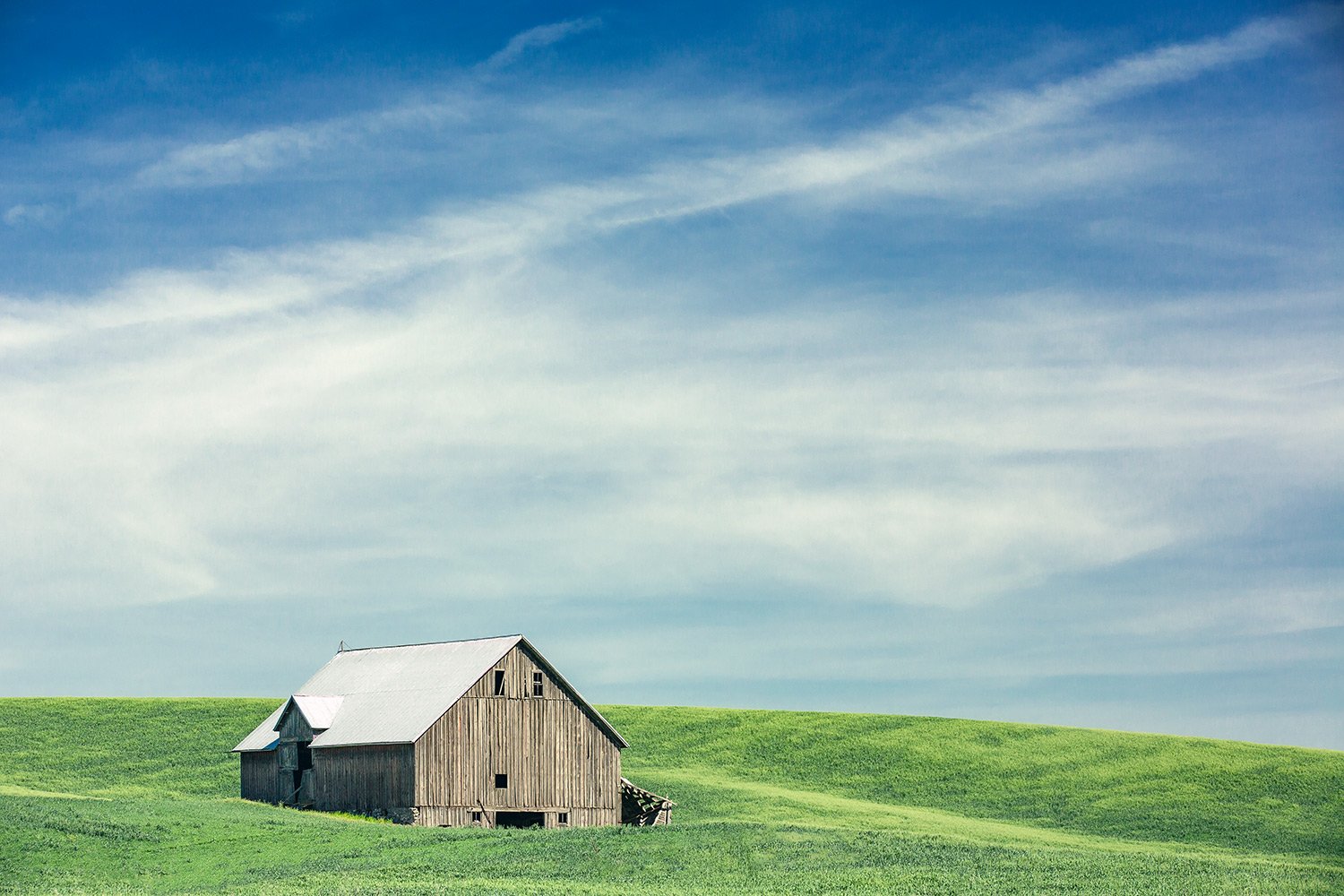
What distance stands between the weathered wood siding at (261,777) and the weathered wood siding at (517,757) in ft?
37.3

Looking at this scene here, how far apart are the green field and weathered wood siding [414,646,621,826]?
3.56 metres

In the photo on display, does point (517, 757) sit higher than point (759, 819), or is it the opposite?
point (517, 757)

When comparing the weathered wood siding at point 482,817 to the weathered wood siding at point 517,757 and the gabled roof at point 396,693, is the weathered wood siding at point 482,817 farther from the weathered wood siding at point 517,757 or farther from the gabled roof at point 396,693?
the gabled roof at point 396,693

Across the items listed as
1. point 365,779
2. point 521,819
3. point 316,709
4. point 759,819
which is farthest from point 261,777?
point 759,819

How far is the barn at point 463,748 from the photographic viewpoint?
5875 cm

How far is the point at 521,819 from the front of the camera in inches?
2386

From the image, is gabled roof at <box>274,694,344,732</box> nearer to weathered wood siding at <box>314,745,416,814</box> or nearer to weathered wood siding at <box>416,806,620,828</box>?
weathered wood siding at <box>314,745,416,814</box>

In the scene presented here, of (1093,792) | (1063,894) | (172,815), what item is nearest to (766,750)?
(1093,792)

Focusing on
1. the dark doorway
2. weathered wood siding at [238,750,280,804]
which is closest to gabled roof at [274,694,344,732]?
weathered wood siding at [238,750,280,804]

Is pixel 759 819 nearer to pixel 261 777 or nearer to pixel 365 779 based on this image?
pixel 365 779

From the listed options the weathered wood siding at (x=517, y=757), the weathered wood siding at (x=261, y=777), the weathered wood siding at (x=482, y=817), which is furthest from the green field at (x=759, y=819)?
the weathered wood siding at (x=517, y=757)

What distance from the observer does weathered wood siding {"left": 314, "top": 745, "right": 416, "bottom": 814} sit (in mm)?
58375

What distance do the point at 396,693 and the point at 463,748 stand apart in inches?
219

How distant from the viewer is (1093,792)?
73.1 m
